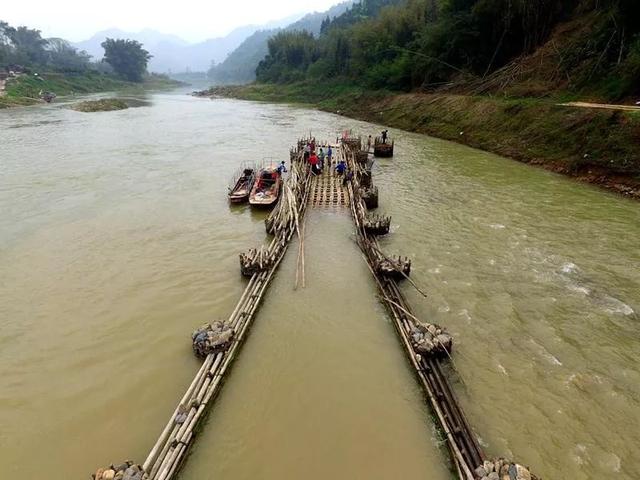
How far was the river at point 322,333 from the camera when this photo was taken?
8.41 metres

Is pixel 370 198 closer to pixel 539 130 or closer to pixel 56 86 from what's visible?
pixel 539 130

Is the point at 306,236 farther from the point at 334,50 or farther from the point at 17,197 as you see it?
the point at 334,50

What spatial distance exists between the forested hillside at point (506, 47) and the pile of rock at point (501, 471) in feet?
106

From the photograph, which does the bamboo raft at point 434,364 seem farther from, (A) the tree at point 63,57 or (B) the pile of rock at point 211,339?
(A) the tree at point 63,57

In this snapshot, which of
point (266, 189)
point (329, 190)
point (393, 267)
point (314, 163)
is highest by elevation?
point (314, 163)

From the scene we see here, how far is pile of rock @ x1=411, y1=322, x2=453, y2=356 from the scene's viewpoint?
408 inches

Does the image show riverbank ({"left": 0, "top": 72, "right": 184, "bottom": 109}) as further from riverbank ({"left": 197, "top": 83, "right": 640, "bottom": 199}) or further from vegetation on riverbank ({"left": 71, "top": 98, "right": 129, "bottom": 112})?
riverbank ({"left": 197, "top": 83, "right": 640, "bottom": 199})

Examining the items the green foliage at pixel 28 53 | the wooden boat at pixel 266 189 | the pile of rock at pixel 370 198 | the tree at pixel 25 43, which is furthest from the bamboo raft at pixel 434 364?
the tree at pixel 25 43

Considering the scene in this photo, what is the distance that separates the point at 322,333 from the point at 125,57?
169 m

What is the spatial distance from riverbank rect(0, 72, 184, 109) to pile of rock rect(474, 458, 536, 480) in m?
88.1

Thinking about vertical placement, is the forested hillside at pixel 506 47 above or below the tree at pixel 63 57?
above

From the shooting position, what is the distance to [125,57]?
144m

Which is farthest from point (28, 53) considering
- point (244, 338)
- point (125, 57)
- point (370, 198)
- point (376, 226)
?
point (244, 338)

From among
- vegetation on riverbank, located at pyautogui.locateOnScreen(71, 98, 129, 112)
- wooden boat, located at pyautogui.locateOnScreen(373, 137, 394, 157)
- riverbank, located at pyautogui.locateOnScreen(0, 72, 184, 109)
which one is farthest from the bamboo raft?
riverbank, located at pyautogui.locateOnScreen(0, 72, 184, 109)
